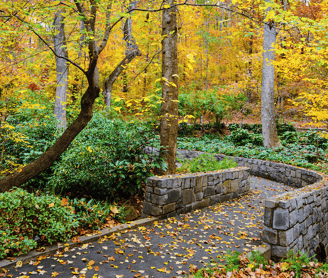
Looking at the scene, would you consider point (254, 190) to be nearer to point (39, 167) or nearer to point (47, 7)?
point (39, 167)

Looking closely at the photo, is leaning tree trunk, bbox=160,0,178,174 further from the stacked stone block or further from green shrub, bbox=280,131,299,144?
green shrub, bbox=280,131,299,144

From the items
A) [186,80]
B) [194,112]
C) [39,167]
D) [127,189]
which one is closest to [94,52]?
[39,167]

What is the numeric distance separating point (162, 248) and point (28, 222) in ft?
6.16

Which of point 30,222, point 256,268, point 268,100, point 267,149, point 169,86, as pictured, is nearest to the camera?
point 256,268

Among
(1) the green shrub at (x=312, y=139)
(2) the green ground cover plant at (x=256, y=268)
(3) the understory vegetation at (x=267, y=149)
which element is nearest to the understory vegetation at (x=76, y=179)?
(3) the understory vegetation at (x=267, y=149)

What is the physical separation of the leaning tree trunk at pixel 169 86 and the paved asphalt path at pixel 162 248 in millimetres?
1695

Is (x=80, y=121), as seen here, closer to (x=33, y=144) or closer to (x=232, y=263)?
(x=33, y=144)

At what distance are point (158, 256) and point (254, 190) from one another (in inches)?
202

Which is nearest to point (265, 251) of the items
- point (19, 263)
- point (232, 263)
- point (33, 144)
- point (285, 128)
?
point (232, 263)

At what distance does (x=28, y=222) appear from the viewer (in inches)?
130

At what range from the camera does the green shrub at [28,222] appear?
302cm

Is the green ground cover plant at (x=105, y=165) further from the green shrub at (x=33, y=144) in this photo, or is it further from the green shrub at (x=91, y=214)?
the green shrub at (x=91, y=214)

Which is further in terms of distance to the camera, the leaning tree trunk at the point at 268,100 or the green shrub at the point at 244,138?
the green shrub at the point at 244,138

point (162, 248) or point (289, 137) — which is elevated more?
point (289, 137)
